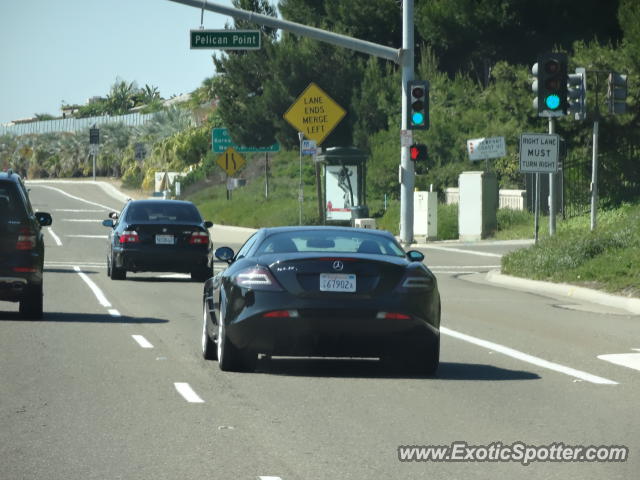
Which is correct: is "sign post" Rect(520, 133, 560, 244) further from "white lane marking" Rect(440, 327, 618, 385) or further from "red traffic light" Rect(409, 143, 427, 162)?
"white lane marking" Rect(440, 327, 618, 385)

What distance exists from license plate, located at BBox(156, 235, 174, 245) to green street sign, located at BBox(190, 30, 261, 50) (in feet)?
34.7

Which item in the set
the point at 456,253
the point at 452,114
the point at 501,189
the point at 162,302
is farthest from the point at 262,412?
the point at 452,114

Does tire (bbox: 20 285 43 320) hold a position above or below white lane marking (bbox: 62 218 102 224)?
above

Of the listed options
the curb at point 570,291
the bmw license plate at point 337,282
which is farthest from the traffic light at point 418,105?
the bmw license plate at point 337,282

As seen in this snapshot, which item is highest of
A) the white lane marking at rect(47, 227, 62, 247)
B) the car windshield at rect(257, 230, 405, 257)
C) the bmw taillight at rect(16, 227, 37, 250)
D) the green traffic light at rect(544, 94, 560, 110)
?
the green traffic light at rect(544, 94, 560, 110)

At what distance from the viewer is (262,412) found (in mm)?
10789

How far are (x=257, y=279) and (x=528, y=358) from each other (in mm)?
3490

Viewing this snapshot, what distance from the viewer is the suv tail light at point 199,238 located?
2735cm

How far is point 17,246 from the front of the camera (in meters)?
18.1

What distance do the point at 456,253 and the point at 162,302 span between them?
1704cm

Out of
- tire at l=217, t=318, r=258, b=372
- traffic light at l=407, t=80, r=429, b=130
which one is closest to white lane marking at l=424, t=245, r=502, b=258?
traffic light at l=407, t=80, r=429, b=130

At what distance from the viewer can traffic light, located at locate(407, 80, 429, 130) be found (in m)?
38.2

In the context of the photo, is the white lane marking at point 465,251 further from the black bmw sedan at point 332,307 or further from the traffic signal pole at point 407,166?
the black bmw sedan at point 332,307

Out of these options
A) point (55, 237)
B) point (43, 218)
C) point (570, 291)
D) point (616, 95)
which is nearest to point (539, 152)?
point (616, 95)
